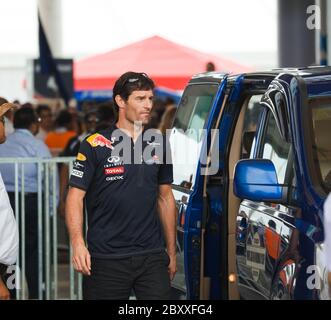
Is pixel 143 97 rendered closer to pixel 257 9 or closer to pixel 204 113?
pixel 204 113

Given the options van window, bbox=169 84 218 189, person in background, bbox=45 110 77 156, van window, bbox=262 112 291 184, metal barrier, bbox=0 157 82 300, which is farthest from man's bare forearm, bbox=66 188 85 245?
person in background, bbox=45 110 77 156

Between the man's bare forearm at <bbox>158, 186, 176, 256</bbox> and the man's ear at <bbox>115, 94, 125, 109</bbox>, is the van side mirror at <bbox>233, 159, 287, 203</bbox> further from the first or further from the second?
the man's ear at <bbox>115, 94, 125, 109</bbox>

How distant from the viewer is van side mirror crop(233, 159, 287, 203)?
22.3ft

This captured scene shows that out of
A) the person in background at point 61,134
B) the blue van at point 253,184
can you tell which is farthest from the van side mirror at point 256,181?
the person in background at point 61,134

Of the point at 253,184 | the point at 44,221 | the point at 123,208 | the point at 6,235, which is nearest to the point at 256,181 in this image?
the point at 253,184

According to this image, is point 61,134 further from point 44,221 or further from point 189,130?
point 189,130

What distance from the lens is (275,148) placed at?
26.1ft

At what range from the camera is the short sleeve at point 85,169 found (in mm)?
7426

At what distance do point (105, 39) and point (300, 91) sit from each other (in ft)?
146

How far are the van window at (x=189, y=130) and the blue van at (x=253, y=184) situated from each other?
0.04ft

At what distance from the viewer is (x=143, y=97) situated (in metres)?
7.54

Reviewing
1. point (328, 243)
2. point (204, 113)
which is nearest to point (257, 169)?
point (328, 243)

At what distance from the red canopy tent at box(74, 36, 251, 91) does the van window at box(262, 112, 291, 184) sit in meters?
16.9

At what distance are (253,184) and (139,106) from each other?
105 cm
